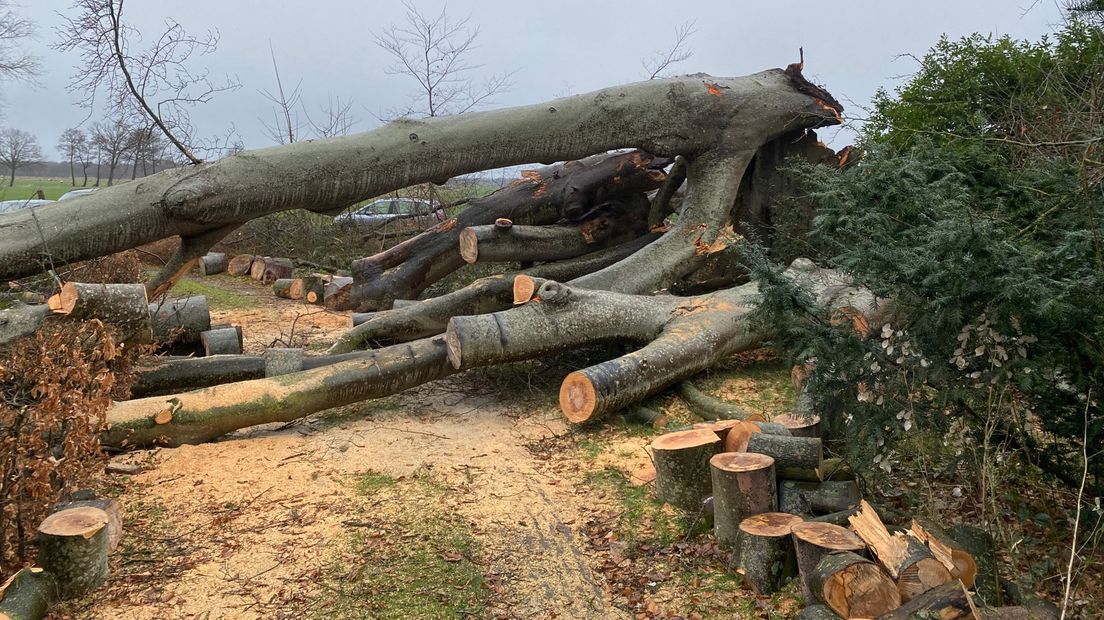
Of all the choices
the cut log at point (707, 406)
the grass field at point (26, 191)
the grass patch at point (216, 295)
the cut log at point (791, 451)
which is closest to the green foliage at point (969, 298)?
the cut log at point (791, 451)

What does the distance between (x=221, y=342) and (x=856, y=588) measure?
572 centimetres

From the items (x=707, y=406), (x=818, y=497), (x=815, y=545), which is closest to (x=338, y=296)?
(x=707, y=406)

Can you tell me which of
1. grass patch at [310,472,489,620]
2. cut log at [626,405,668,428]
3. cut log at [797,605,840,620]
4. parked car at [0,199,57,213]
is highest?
parked car at [0,199,57,213]

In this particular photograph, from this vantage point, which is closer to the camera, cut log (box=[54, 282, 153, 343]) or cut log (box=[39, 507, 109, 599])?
cut log (box=[39, 507, 109, 599])

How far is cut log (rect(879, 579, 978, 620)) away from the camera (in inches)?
99.5

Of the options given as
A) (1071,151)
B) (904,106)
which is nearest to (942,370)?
(1071,151)

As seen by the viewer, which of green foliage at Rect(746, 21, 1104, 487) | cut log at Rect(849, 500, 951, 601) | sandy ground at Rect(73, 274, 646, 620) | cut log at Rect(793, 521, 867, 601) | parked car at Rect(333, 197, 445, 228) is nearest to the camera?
cut log at Rect(849, 500, 951, 601)

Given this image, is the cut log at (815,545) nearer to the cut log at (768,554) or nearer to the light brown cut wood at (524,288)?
the cut log at (768,554)

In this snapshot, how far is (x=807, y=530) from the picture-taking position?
3178 mm

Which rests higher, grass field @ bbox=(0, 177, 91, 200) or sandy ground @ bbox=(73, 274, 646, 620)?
grass field @ bbox=(0, 177, 91, 200)

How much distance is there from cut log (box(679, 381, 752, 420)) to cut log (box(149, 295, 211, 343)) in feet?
14.3

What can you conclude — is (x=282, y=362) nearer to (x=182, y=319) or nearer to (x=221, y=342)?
(x=221, y=342)

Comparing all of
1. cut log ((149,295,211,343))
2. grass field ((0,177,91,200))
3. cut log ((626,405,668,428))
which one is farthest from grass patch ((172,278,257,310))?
cut log ((626,405,668,428))

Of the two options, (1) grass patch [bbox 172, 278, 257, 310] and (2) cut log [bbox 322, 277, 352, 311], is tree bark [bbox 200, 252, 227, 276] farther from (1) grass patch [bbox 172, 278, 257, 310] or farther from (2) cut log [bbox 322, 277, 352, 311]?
(2) cut log [bbox 322, 277, 352, 311]
